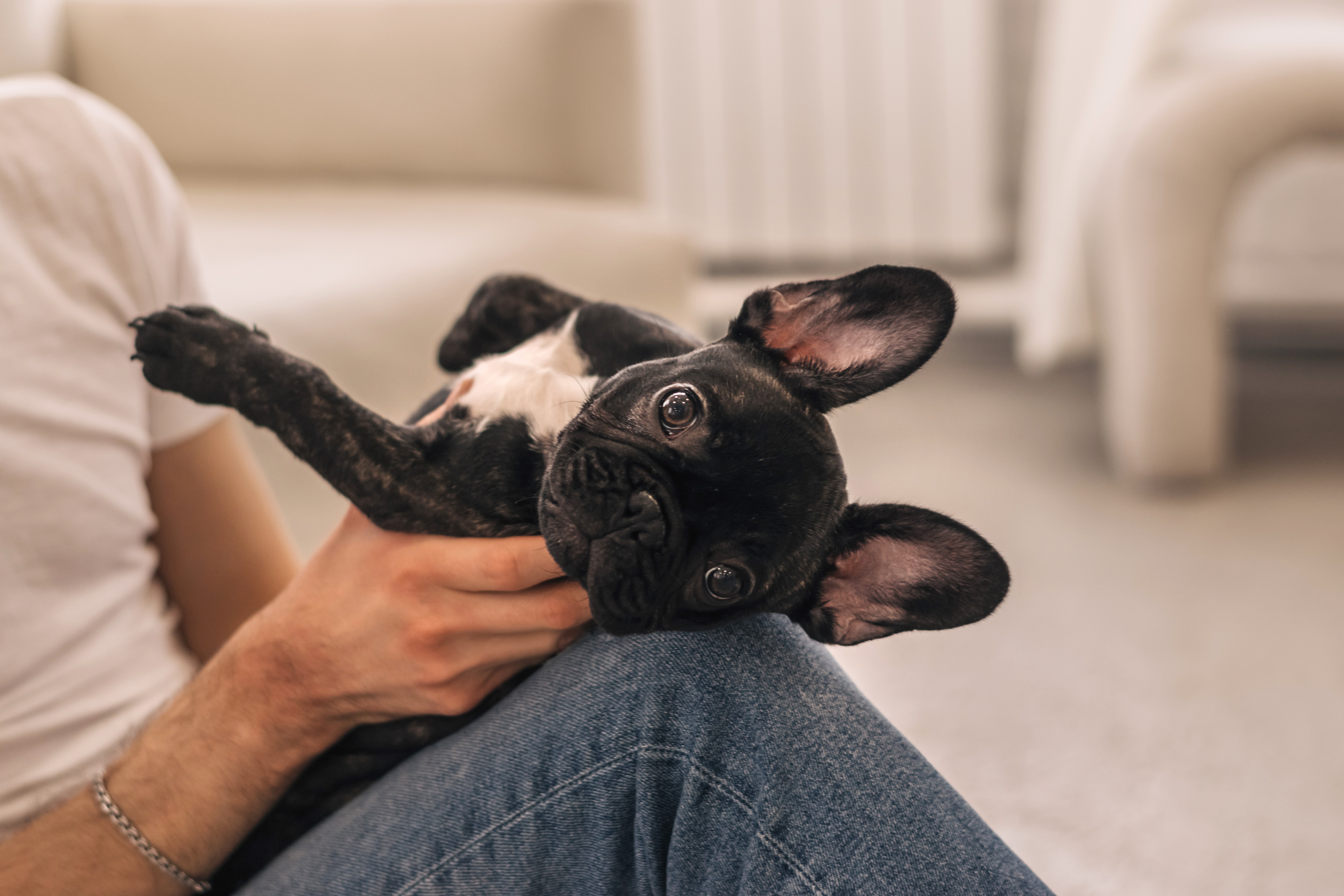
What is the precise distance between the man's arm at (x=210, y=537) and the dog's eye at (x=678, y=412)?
706 mm

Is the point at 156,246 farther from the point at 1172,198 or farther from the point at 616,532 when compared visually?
the point at 1172,198

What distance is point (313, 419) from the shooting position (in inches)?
50.0

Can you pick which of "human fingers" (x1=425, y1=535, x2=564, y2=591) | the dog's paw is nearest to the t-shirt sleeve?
the dog's paw

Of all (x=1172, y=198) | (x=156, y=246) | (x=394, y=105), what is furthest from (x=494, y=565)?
(x=1172, y=198)

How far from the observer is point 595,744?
1104 mm

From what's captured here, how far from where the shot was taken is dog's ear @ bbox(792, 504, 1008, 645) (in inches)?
45.4

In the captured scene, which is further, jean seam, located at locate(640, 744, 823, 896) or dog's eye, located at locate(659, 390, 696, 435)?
dog's eye, located at locate(659, 390, 696, 435)

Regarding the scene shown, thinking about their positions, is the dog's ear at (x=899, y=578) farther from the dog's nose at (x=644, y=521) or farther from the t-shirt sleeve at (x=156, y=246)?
the t-shirt sleeve at (x=156, y=246)

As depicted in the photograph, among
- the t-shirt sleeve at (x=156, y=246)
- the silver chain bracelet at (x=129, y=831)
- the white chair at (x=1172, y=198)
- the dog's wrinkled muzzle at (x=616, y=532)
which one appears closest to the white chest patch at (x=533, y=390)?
the dog's wrinkled muzzle at (x=616, y=532)

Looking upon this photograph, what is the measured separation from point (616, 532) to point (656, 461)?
0.30 ft

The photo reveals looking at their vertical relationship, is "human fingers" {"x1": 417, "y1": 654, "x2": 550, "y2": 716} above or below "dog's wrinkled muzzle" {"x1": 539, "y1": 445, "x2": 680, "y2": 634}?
below

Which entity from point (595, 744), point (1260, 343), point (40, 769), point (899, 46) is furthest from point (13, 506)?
point (1260, 343)

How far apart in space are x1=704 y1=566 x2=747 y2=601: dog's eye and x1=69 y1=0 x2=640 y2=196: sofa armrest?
2.26 m

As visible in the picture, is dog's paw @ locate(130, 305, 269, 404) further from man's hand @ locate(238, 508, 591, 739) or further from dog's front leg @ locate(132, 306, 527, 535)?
man's hand @ locate(238, 508, 591, 739)
